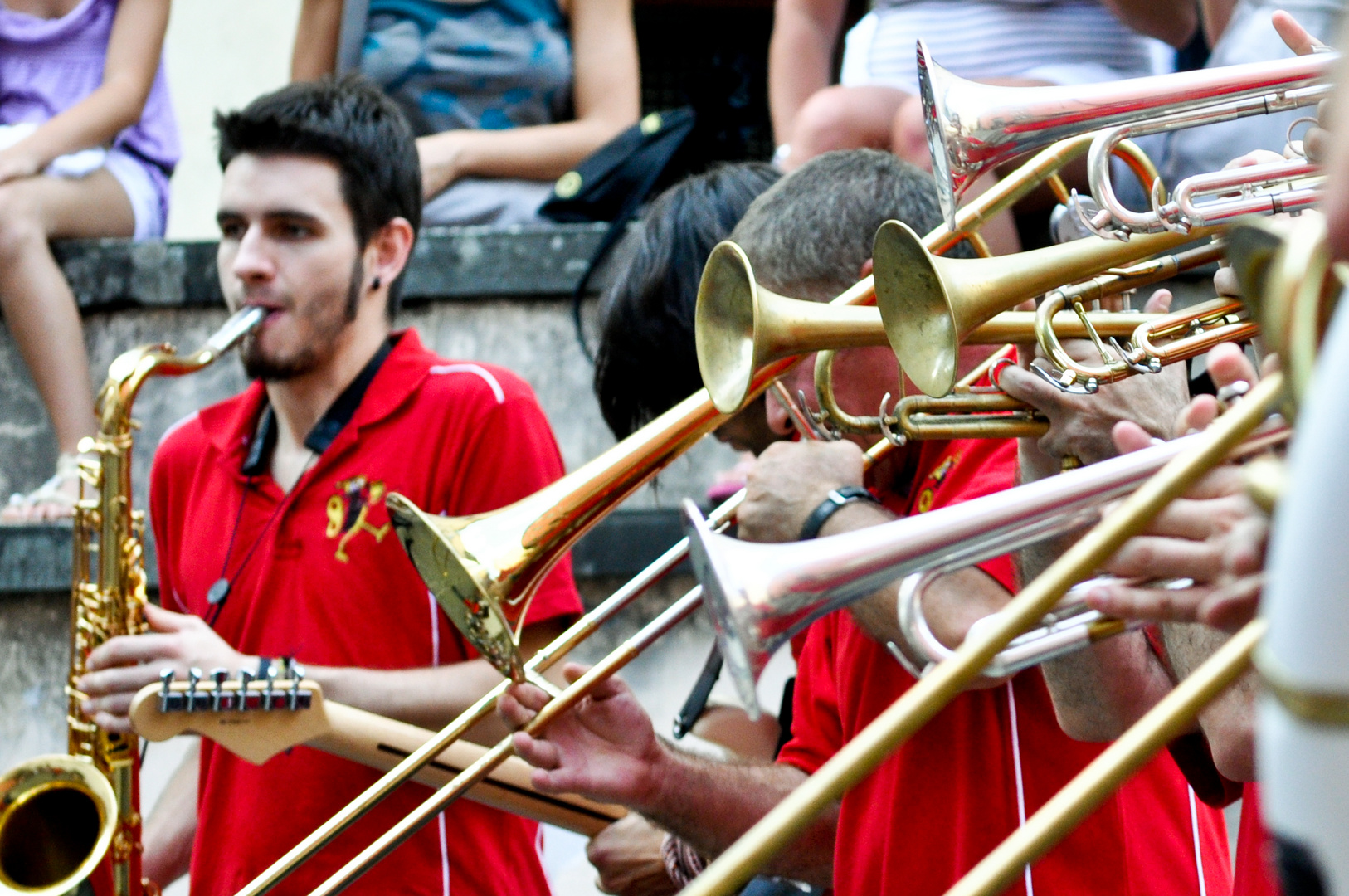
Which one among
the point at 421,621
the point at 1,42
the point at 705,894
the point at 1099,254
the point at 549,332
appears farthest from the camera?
the point at 1,42

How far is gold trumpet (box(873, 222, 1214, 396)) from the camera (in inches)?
56.0

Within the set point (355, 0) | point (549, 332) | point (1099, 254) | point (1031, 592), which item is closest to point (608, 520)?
point (549, 332)

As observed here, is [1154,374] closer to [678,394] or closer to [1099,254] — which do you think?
[1099,254]

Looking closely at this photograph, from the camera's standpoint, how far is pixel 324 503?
238cm

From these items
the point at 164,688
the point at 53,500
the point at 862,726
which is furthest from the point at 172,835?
the point at 862,726

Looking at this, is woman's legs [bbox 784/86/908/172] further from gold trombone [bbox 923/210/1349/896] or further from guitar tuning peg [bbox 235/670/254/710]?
gold trombone [bbox 923/210/1349/896]

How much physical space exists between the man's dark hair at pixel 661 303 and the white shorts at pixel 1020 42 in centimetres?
82

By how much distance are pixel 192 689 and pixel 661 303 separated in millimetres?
871

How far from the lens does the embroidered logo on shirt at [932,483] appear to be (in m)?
1.79

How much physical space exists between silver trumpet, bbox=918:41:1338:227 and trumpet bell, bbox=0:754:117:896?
5.31 feet

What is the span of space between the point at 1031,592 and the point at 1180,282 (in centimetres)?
259

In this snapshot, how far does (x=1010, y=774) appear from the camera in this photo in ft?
5.39

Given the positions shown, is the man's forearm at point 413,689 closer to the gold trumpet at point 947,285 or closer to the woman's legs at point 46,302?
the gold trumpet at point 947,285

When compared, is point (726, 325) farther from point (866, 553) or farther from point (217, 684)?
point (217, 684)
